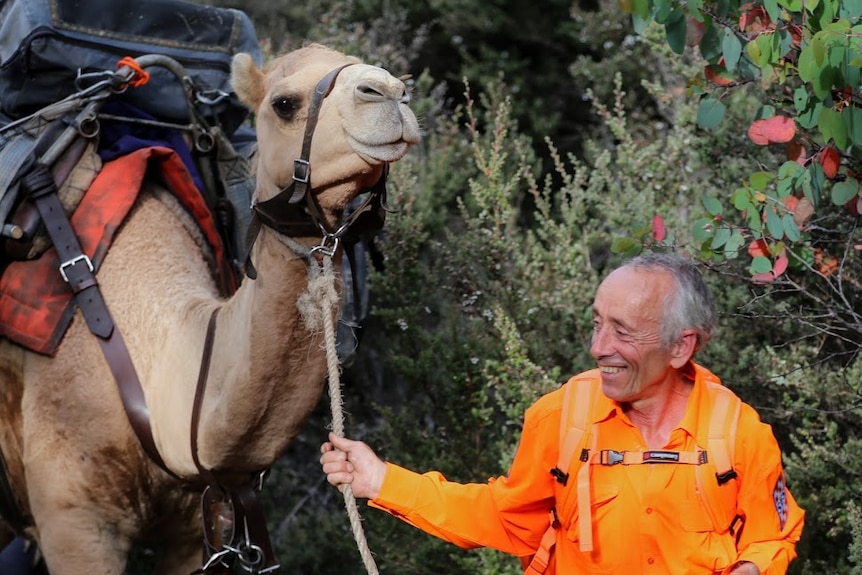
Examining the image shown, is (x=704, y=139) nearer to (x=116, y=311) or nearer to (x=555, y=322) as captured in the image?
(x=555, y=322)

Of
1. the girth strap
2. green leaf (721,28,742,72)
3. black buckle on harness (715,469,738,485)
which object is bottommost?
the girth strap

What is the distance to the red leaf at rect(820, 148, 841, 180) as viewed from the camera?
12.8 feet

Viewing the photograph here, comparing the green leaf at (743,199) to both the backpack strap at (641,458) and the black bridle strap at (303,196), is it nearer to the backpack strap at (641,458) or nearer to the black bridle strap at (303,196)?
the backpack strap at (641,458)

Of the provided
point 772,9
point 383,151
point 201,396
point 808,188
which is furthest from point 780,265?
point 201,396

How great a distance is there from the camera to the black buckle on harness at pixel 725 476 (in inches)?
120

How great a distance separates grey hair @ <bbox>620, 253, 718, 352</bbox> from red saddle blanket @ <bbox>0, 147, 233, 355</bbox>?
1.95 m

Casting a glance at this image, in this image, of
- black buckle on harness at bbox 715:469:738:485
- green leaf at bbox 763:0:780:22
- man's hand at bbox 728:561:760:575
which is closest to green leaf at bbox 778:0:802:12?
green leaf at bbox 763:0:780:22

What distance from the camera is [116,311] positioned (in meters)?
4.32

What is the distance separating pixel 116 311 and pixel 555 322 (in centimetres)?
216

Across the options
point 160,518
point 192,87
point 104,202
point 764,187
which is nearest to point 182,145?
point 192,87

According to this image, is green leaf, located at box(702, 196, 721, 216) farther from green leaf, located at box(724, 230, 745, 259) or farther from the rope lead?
the rope lead

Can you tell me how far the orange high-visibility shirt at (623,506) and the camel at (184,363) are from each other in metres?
0.65

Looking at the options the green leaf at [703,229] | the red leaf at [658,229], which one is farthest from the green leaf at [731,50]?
the red leaf at [658,229]

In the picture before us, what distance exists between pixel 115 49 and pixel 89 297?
1182 millimetres
